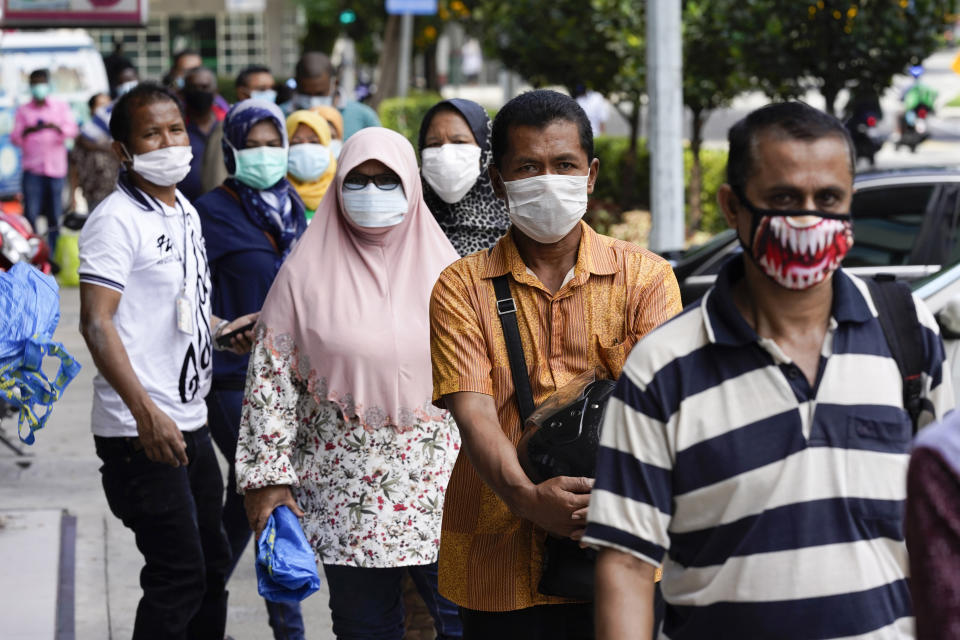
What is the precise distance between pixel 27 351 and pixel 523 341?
63.7 inches

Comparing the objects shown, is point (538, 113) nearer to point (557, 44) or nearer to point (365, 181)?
point (365, 181)

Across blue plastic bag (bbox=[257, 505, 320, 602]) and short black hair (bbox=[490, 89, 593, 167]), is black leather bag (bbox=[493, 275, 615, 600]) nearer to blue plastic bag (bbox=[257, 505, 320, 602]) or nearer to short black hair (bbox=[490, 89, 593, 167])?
short black hair (bbox=[490, 89, 593, 167])

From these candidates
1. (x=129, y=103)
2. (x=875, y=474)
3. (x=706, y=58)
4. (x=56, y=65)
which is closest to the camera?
(x=875, y=474)

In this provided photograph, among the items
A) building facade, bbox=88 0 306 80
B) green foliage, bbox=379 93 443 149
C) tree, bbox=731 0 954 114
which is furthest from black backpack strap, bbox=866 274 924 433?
building facade, bbox=88 0 306 80

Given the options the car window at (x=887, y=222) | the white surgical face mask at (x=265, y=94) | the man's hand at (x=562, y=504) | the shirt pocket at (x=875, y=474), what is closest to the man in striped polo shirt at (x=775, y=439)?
the shirt pocket at (x=875, y=474)

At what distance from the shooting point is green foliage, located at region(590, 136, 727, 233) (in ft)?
47.6

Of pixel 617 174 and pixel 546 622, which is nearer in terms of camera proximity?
pixel 546 622

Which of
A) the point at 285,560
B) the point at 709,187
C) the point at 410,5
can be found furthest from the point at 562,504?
the point at 410,5

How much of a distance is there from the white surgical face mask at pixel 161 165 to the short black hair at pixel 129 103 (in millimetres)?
98

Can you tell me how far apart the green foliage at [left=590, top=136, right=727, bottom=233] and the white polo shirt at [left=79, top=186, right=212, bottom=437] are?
394 inches

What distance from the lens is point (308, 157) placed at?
20.2 feet

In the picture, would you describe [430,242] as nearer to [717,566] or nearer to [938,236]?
[717,566]

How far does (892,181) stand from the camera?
7.59m

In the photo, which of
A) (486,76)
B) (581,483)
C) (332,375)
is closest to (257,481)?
(332,375)
